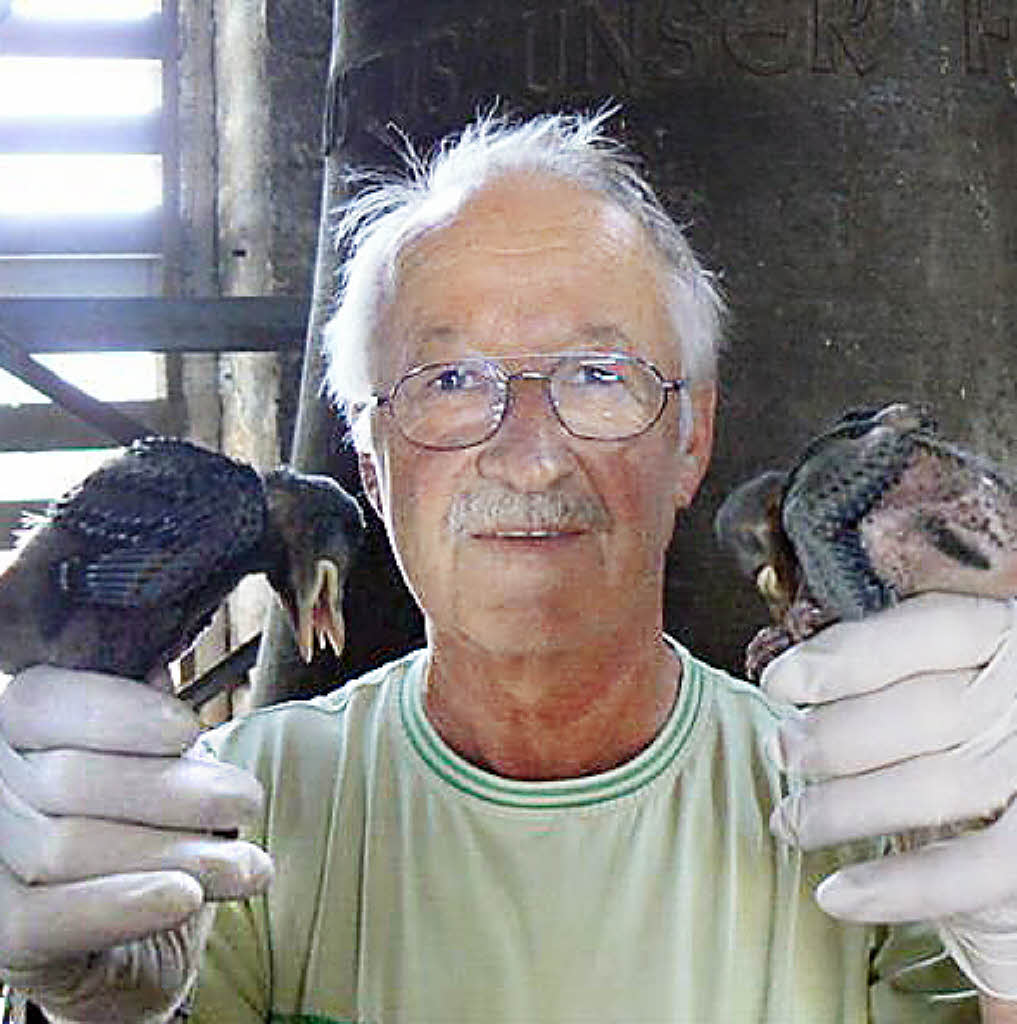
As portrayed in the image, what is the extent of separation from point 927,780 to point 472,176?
1.76 feet

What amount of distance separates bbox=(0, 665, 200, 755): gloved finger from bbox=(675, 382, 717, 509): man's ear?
42cm

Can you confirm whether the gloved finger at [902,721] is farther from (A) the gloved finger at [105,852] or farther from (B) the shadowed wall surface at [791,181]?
(B) the shadowed wall surface at [791,181]

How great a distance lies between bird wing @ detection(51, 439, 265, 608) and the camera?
91cm

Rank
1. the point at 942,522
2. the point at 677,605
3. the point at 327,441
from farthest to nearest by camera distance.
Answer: the point at 327,441 < the point at 677,605 < the point at 942,522

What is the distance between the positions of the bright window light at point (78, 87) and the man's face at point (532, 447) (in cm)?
282

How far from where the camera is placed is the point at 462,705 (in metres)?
1.22

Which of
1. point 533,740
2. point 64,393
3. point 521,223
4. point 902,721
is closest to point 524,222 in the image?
point 521,223

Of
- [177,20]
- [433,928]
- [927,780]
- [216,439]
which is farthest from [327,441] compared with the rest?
[177,20]

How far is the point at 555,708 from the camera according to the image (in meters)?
1.19

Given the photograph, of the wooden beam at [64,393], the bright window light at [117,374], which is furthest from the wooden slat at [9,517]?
the wooden beam at [64,393]

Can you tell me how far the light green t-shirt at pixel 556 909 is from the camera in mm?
1124

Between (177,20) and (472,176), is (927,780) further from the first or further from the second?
(177,20)

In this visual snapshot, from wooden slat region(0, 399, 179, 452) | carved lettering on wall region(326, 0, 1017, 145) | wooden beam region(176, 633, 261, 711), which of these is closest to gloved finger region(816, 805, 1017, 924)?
carved lettering on wall region(326, 0, 1017, 145)

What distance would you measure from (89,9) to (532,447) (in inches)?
118
